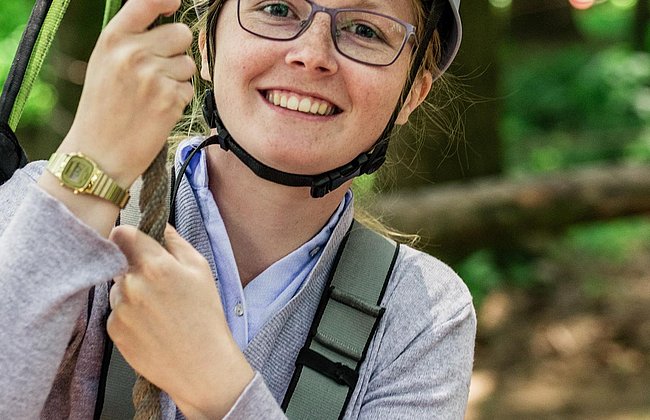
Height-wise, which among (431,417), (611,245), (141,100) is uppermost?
(141,100)

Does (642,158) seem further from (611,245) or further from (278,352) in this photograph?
(278,352)

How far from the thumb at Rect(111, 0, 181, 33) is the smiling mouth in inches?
21.7

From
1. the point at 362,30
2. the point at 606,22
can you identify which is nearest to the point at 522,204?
the point at 362,30

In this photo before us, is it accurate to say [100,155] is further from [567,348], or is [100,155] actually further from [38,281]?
[567,348]

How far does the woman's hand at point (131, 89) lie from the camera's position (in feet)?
5.18

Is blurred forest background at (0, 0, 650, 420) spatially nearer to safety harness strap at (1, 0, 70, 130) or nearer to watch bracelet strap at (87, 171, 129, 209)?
safety harness strap at (1, 0, 70, 130)

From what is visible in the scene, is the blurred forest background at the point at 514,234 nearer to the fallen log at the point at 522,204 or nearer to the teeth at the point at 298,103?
the fallen log at the point at 522,204

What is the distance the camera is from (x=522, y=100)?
12.0 metres

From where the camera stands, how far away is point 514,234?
7.13 metres

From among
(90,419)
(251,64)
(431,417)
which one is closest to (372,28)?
(251,64)

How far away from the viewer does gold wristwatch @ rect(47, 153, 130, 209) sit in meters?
1.60

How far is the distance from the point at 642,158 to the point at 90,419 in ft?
28.9

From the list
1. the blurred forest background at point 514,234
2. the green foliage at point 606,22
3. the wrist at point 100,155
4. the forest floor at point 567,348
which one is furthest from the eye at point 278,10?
the green foliage at point 606,22

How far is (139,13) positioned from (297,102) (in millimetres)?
611
